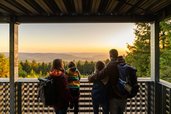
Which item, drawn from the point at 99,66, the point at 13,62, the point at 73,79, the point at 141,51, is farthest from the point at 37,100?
the point at 141,51

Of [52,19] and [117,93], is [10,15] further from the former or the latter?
[117,93]

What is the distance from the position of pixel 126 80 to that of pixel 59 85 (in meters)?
1.22

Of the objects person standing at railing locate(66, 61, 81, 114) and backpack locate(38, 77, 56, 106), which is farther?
person standing at railing locate(66, 61, 81, 114)

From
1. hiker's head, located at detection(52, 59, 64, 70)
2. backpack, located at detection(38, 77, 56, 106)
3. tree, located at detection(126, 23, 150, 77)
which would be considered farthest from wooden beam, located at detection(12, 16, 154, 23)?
tree, located at detection(126, 23, 150, 77)

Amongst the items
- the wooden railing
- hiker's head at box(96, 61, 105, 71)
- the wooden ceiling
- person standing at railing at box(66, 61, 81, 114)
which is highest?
the wooden ceiling

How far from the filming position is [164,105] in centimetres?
637

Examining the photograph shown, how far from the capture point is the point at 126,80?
4965mm

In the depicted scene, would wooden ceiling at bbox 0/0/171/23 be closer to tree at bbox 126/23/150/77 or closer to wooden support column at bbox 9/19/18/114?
wooden support column at bbox 9/19/18/114

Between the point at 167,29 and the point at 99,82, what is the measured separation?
20.9 m

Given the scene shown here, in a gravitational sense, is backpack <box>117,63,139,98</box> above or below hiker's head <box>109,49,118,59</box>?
below

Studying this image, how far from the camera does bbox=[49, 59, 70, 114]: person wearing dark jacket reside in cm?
537

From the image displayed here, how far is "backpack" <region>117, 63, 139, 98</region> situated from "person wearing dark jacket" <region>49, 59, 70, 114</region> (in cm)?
102

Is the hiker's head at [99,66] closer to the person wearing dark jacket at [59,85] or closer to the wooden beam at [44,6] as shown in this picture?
the person wearing dark jacket at [59,85]

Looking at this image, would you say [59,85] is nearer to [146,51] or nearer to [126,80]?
[126,80]
